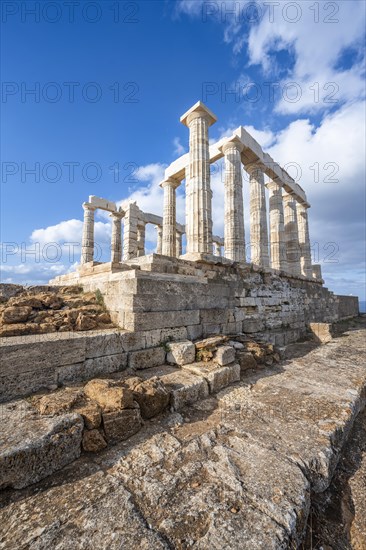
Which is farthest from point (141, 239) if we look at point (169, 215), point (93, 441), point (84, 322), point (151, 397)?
point (93, 441)

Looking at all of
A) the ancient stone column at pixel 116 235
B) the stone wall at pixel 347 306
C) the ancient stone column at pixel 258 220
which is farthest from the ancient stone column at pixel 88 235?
the stone wall at pixel 347 306

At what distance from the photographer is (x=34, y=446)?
74.5 inches

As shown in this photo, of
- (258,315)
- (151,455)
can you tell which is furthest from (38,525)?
(258,315)

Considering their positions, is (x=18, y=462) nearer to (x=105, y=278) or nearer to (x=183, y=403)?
(x=183, y=403)

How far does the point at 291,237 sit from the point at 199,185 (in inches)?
332

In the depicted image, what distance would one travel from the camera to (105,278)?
16.7 ft

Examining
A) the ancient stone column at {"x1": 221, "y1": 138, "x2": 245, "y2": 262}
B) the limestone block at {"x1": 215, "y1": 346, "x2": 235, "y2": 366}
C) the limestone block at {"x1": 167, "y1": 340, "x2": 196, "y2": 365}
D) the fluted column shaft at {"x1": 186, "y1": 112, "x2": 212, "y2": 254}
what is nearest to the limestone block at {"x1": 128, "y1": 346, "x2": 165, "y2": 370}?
the limestone block at {"x1": 167, "y1": 340, "x2": 196, "y2": 365}

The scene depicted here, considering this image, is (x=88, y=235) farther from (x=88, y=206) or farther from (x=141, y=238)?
(x=141, y=238)

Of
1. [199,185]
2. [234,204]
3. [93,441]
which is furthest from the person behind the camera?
[234,204]

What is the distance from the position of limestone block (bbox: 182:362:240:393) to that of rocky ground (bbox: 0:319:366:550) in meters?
0.42

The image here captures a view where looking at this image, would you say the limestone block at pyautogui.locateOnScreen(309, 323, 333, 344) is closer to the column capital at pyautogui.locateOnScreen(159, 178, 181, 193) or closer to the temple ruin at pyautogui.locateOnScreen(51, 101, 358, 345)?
the temple ruin at pyautogui.locateOnScreen(51, 101, 358, 345)

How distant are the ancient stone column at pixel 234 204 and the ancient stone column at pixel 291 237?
551 centimetres

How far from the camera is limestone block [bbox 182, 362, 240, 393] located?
3.60 metres

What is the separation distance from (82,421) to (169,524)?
3.74ft
